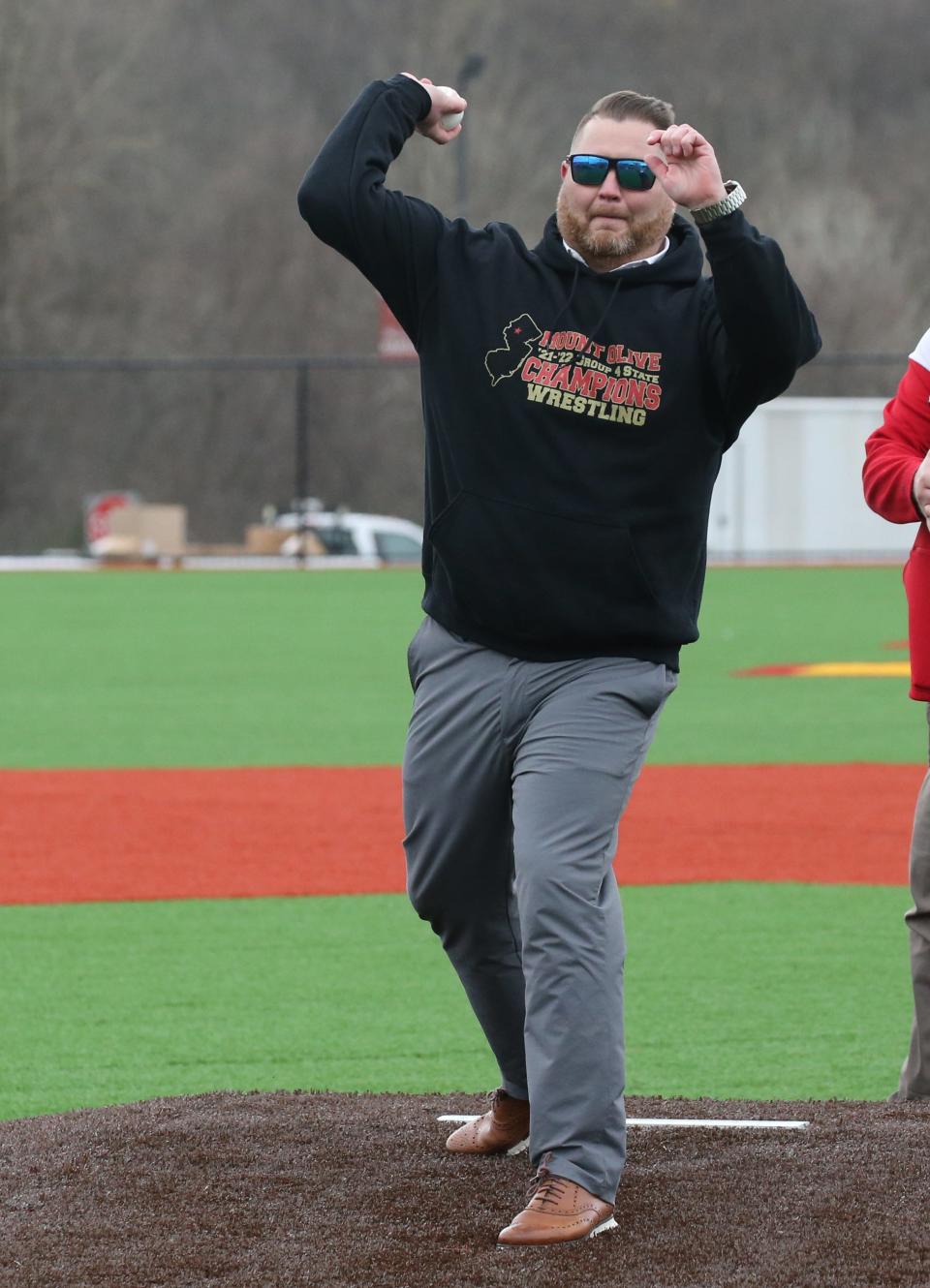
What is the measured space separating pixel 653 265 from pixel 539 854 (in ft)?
3.92

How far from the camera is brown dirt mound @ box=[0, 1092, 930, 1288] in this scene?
11.9ft

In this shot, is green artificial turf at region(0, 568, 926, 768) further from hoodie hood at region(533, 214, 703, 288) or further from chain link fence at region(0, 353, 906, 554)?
chain link fence at region(0, 353, 906, 554)

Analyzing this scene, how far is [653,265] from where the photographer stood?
416cm

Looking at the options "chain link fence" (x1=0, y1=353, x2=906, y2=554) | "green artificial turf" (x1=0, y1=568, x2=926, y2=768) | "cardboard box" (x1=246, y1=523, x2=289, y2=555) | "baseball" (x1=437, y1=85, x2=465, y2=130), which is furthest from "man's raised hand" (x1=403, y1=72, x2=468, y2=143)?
"chain link fence" (x1=0, y1=353, x2=906, y2=554)

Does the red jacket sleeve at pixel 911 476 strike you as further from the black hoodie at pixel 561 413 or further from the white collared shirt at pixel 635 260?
the white collared shirt at pixel 635 260

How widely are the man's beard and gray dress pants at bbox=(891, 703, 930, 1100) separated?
4.78 ft

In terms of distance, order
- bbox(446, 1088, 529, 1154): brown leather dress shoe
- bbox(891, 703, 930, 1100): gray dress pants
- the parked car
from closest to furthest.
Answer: bbox(446, 1088, 529, 1154): brown leather dress shoe
bbox(891, 703, 930, 1100): gray dress pants
the parked car

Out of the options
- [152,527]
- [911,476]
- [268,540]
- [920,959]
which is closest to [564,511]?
[911,476]

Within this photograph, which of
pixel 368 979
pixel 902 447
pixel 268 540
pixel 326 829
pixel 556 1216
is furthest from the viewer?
pixel 268 540

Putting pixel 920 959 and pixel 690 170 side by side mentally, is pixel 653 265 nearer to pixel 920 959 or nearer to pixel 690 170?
pixel 690 170

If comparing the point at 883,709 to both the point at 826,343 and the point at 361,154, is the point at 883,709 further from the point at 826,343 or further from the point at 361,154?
the point at 826,343

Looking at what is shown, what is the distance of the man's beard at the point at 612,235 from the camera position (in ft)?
13.5

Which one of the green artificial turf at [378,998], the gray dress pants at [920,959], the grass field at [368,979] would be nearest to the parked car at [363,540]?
the grass field at [368,979]

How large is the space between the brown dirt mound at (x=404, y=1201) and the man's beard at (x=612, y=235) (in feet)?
6.06
